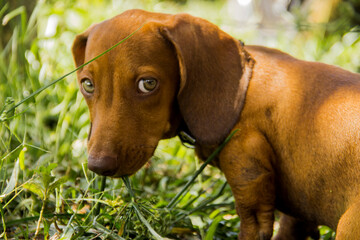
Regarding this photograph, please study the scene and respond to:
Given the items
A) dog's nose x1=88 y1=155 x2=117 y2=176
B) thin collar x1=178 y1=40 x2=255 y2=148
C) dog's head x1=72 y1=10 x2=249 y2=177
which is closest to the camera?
dog's nose x1=88 y1=155 x2=117 y2=176

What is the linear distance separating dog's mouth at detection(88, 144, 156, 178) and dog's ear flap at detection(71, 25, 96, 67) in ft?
2.53

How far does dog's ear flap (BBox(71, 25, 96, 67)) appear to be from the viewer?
8.49ft

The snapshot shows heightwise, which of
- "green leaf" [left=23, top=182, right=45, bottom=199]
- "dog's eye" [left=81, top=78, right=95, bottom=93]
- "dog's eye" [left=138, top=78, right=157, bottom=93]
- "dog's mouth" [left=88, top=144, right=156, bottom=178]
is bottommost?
"green leaf" [left=23, top=182, right=45, bottom=199]

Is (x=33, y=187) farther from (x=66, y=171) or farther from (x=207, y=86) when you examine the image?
(x=66, y=171)

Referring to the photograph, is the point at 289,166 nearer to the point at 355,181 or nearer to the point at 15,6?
the point at 355,181

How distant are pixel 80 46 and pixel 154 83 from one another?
0.67m

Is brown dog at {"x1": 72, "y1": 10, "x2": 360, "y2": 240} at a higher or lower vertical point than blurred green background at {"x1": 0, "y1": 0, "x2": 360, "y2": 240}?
higher

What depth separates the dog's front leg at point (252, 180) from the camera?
7.51 ft

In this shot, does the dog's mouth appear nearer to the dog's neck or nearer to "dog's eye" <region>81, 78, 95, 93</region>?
the dog's neck

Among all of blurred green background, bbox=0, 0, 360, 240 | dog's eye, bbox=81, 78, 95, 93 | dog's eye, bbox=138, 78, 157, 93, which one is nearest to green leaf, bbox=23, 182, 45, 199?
blurred green background, bbox=0, 0, 360, 240

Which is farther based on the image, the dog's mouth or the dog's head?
the dog's head

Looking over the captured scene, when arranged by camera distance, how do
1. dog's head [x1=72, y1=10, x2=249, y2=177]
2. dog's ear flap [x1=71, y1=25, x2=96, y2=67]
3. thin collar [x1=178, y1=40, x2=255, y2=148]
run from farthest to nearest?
dog's ear flap [x1=71, y1=25, x2=96, y2=67] < thin collar [x1=178, y1=40, x2=255, y2=148] < dog's head [x1=72, y1=10, x2=249, y2=177]

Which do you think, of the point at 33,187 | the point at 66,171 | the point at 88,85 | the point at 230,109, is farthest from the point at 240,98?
the point at 66,171

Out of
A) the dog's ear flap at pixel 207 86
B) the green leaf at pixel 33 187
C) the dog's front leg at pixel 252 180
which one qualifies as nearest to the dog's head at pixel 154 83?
the dog's ear flap at pixel 207 86
